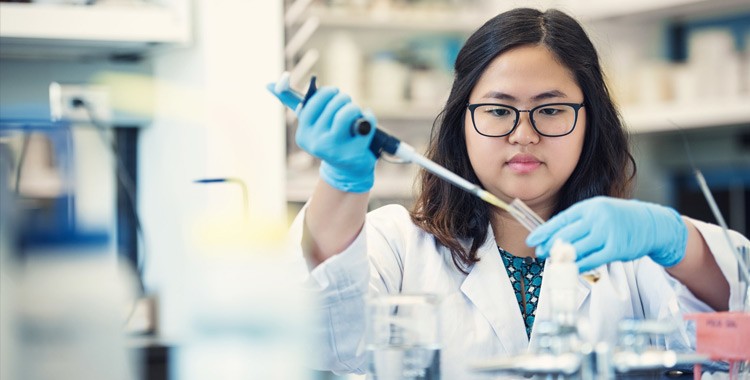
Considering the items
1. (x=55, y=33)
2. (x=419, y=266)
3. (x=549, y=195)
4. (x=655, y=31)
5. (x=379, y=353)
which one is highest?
(x=655, y=31)

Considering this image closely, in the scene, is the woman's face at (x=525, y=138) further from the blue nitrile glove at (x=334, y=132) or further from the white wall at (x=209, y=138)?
the white wall at (x=209, y=138)

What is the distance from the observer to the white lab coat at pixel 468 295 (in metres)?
1.54

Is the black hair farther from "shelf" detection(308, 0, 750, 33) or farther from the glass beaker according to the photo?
"shelf" detection(308, 0, 750, 33)

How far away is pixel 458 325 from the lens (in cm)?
168

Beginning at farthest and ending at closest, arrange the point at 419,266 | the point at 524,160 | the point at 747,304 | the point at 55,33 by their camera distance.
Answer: the point at 55,33, the point at 419,266, the point at 524,160, the point at 747,304

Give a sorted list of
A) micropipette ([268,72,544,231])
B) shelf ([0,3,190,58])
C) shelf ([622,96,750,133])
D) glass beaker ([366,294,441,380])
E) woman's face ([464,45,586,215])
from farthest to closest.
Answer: shelf ([622,96,750,133])
shelf ([0,3,190,58])
woman's face ([464,45,586,215])
micropipette ([268,72,544,231])
glass beaker ([366,294,441,380])

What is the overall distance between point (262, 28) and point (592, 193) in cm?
118

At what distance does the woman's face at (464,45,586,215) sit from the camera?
5.42ft

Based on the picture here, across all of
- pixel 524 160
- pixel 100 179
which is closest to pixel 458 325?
pixel 524 160

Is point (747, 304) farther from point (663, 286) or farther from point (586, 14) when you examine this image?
point (586, 14)

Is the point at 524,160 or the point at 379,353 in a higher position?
the point at 524,160

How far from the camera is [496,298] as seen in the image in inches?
66.6

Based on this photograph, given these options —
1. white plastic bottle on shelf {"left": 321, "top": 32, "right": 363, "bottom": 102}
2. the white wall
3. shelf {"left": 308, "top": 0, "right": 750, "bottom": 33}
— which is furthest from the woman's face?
white plastic bottle on shelf {"left": 321, "top": 32, "right": 363, "bottom": 102}

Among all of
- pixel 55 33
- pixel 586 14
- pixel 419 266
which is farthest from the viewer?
pixel 586 14
